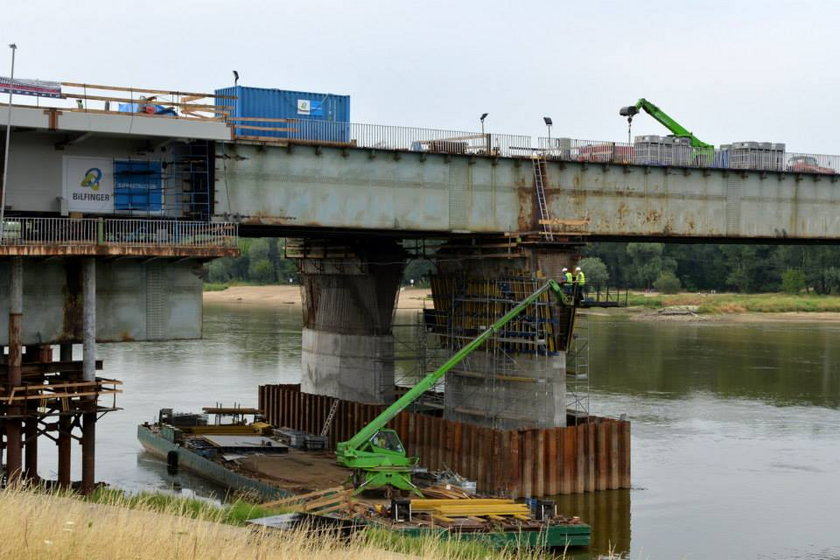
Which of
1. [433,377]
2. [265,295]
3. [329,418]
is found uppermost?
[265,295]

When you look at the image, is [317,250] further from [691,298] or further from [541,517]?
[691,298]

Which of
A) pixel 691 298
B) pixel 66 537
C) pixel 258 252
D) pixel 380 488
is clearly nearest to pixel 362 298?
pixel 380 488

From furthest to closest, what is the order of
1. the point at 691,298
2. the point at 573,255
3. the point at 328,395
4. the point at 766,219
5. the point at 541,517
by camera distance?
the point at 691,298 < the point at 328,395 < the point at 766,219 < the point at 573,255 < the point at 541,517

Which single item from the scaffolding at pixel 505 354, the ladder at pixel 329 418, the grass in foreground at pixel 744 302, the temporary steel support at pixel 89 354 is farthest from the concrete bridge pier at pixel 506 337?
the grass in foreground at pixel 744 302

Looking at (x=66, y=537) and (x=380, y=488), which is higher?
(x=66, y=537)

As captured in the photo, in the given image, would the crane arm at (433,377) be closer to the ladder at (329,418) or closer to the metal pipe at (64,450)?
the metal pipe at (64,450)

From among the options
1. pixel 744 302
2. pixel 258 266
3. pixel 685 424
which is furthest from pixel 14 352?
pixel 258 266

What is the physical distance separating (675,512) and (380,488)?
38.4 ft

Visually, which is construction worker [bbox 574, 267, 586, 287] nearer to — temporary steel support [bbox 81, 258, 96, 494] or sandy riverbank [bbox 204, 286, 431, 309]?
temporary steel support [bbox 81, 258, 96, 494]

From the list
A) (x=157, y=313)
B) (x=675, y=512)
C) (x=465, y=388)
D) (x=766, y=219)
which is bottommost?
(x=675, y=512)

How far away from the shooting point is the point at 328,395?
58312mm

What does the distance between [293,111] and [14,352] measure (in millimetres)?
14936

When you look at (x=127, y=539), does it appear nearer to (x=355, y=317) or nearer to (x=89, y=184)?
(x=89, y=184)

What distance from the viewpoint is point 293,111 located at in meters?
47.1
